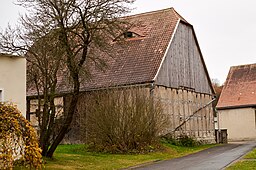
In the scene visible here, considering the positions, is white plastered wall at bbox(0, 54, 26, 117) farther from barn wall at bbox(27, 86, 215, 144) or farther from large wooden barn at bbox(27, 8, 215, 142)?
large wooden barn at bbox(27, 8, 215, 142)

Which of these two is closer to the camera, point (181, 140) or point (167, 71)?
point (181, 140)

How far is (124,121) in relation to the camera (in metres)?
24.3

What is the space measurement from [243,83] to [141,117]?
26.8 m

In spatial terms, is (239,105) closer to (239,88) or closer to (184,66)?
(239,88)

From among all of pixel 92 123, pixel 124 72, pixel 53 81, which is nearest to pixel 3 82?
pixel 53 81

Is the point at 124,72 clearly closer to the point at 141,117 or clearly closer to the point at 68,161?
the point at 141,117

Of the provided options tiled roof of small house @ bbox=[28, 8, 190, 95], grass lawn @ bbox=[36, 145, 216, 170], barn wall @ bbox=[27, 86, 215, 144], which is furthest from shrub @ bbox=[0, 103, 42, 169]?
tiled roof of small house @ bbox=[28, 8, 190, 95]

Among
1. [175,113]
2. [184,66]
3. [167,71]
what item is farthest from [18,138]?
[184,66]

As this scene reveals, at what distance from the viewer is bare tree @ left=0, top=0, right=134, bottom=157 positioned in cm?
Result: 1947

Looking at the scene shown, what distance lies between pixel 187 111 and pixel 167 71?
12.9ft

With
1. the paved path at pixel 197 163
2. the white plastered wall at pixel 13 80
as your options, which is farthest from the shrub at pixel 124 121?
the white plastered wall at pixel 13 80

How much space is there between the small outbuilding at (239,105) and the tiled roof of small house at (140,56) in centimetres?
1587

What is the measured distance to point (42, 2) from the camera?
19297 millimetres

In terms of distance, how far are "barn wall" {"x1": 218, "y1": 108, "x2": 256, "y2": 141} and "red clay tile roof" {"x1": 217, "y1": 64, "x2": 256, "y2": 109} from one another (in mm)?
730
